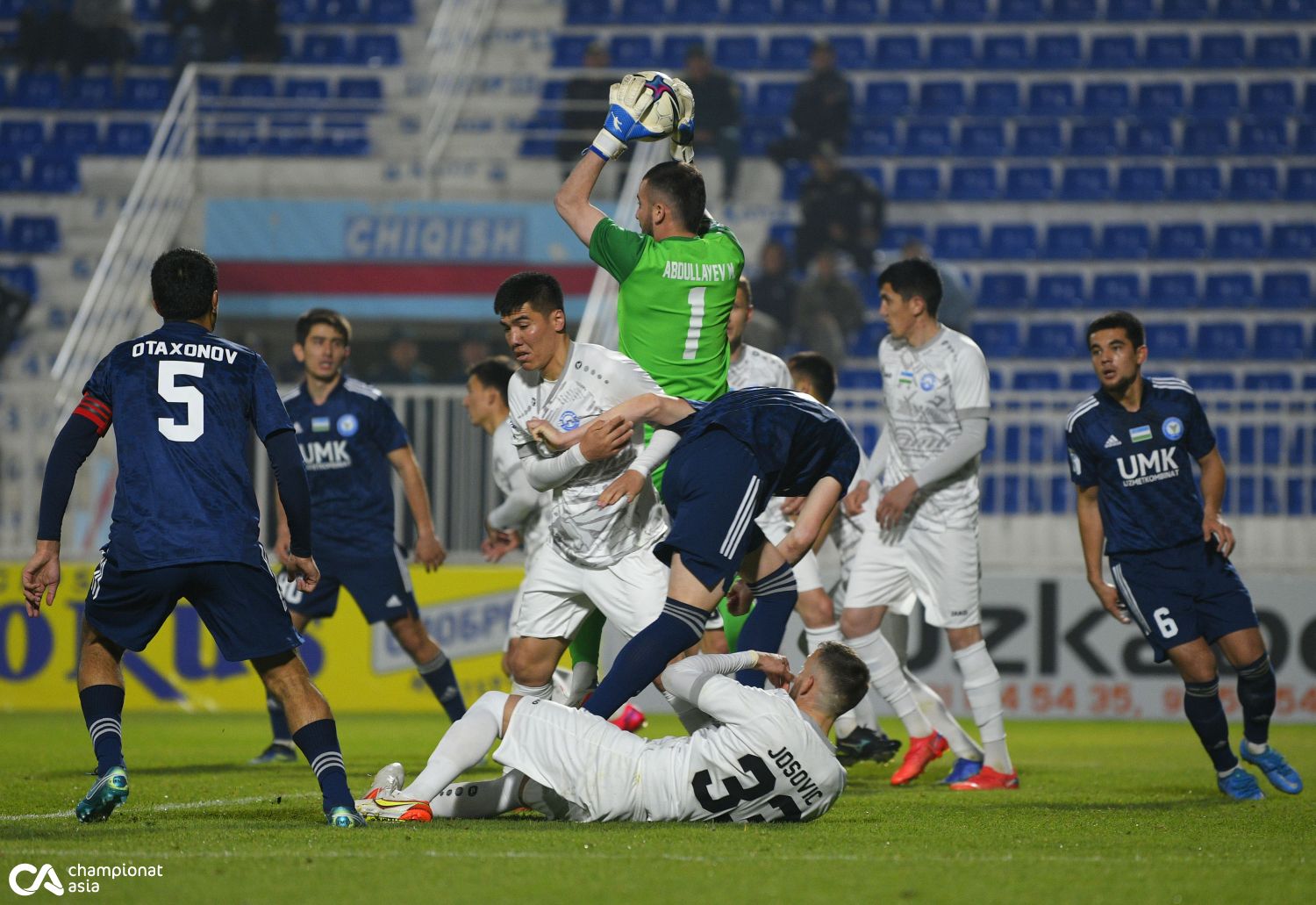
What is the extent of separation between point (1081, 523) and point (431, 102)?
13.2m

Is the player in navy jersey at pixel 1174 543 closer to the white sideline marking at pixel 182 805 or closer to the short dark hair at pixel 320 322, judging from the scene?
the white sideline marking at pixel 182 805

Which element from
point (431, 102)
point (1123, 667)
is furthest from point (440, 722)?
point (431, 102)

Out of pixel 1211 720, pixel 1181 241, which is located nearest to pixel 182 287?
pixel 1211 720

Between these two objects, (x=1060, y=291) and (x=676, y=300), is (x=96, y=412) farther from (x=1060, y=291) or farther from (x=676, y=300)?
(x=1060, y=291)

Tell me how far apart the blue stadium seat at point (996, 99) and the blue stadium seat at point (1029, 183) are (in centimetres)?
95

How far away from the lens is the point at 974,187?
19.4m

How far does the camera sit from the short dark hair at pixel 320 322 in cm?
865

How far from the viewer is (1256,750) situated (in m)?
7.20

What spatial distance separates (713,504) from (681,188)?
59.9 inches

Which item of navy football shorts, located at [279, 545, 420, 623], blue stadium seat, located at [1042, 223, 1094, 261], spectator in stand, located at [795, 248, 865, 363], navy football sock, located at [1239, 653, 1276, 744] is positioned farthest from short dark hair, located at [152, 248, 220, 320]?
blue stadium seat, located at [1042, 223, 1094, 261]

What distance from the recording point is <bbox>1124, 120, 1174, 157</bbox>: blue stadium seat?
19.5 m

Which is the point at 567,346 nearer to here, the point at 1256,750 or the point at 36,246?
the point at 1256,750

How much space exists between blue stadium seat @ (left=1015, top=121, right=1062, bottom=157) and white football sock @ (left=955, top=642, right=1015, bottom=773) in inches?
509

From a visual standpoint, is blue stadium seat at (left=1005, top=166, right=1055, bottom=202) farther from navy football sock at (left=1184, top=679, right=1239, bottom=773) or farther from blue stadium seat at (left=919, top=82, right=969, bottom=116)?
navy football sock at (left=1184, top=679, right=1239, bottom=773)
